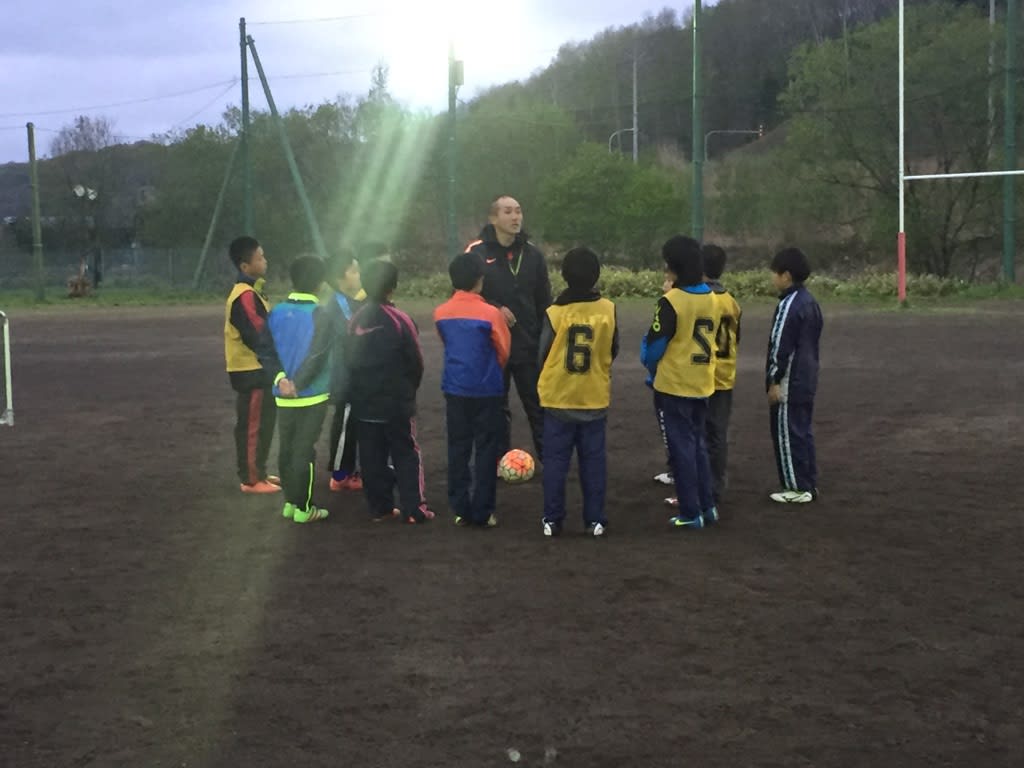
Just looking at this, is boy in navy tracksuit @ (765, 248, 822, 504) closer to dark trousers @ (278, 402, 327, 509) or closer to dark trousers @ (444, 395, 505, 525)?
dark trousers @ (444, 395, 505, 525)

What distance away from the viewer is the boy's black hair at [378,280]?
755cm

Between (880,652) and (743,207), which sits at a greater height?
(743,207)

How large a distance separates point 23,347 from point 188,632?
19521 millimetres

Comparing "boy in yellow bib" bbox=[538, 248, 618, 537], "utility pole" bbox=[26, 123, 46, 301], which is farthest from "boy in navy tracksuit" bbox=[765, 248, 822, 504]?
"utility pole" bbox=[26, 123, 46, 301]

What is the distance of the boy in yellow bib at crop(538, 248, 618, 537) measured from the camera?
278 inches

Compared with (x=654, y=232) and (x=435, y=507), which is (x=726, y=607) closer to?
(x=435, y=507)

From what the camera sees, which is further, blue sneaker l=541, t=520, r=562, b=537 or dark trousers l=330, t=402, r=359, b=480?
Answer: dark trousers l=330, t=402, r=359, b=480

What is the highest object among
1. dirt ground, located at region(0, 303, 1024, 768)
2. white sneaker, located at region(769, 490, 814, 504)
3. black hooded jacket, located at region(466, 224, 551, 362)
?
black hooded jacket, located at region(466, 224, 551, 362)

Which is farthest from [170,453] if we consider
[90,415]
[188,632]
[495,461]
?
[188,632]

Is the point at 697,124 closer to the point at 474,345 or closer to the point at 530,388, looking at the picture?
the point at 530,388

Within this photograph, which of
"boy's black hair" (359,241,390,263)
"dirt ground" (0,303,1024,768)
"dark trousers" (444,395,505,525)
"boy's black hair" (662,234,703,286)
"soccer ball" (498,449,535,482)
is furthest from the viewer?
"soccer ball" (498,449,535,482)

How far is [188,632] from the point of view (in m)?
5.50

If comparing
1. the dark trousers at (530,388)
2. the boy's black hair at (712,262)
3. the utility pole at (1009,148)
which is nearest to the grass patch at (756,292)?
the utility pole at (1009,148)

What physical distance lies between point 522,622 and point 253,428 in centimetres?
380
